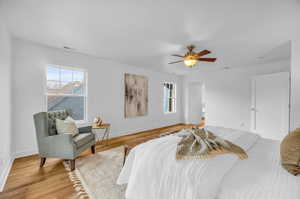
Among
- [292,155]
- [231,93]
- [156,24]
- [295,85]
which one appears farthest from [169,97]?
[292,155]

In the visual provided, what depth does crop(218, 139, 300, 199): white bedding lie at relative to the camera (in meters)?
0.94

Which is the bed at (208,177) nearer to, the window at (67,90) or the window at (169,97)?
the window at (67,90)

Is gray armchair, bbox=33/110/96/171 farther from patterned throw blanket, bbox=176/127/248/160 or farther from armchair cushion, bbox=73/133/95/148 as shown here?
patterned throw blanket, bbox=176/127/248/160

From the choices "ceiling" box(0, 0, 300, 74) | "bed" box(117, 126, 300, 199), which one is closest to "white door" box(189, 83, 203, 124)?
"ceiling" box(0, 0, 300, 74)

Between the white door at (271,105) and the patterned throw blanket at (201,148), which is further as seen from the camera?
the white door at (271,105)

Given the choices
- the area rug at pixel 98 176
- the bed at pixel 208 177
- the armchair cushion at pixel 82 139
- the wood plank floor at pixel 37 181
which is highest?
the bed at pixel 208 177

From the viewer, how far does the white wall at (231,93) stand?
4.79 m

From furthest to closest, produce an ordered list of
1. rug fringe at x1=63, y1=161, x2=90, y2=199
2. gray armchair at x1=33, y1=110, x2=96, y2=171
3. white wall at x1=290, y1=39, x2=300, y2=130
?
white wall at x1=290, y1=39, x2=300, y2=130 < gray armchair at x1=33, y1=110, x2=96, y2=171 < rug fringe at x1=63, y1=161, x2=90, y2=199

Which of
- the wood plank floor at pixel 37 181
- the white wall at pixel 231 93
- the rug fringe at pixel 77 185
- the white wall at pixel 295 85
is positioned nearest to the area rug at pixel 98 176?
the rug fringe at pixel 77 185

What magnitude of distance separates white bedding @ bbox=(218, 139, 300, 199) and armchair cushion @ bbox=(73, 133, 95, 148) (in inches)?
91.7

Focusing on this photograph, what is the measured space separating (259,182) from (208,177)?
369 mm

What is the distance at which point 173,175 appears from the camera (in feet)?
3.88

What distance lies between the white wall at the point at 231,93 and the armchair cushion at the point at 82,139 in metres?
4.75

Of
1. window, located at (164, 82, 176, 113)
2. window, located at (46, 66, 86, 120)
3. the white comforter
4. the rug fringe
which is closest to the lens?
the white comforter
